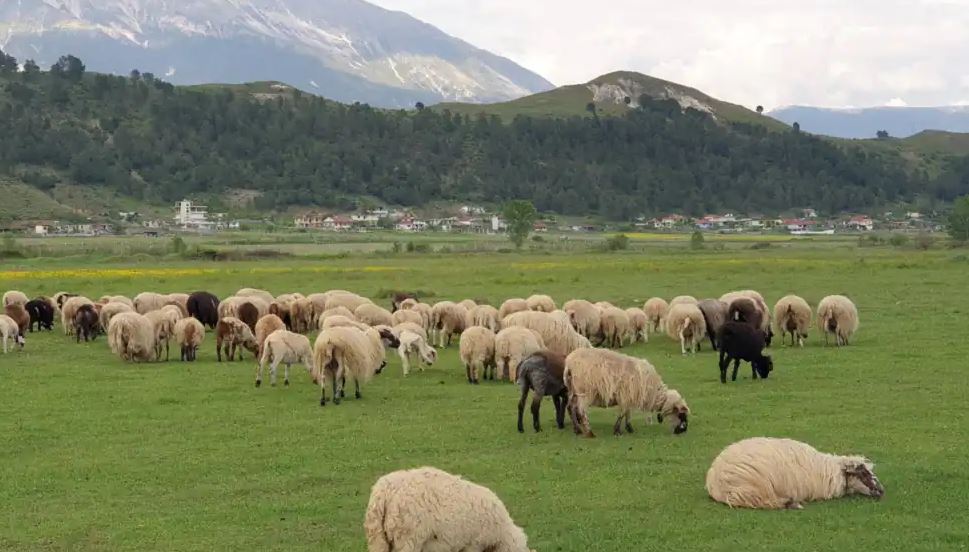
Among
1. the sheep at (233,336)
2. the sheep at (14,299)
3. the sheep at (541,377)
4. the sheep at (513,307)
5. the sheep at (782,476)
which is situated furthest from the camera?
the sheep at (14,299)

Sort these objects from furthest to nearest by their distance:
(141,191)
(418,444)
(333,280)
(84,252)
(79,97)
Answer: (79,97) < (141,191) < (84,252) < (333,280) < (418,444)

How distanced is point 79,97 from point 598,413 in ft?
597

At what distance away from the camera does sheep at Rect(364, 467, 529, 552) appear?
8812 mm

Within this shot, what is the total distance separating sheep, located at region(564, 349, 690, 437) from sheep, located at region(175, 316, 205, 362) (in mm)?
13065

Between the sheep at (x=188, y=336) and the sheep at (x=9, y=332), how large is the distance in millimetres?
4973

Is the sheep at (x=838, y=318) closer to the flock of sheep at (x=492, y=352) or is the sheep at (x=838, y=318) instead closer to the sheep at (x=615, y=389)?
the flock of sheep at (x=492, y=352)

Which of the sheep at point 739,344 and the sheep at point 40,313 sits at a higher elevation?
the sheep at point 739,344

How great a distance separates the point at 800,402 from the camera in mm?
18016

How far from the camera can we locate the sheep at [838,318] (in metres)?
26.2

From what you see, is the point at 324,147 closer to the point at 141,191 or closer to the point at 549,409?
the point at 141,191

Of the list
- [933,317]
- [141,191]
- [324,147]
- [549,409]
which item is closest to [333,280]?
[933,317]

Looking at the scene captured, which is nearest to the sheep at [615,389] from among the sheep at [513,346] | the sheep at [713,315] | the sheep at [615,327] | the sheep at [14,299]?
the sheep at [513,346]

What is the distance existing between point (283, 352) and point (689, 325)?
36.0 feet

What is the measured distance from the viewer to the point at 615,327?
27562 millimetres
